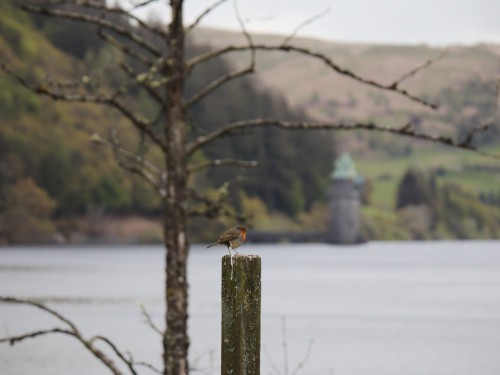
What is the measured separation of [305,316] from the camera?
76938 millimetres

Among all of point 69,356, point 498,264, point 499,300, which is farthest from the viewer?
point 498,264

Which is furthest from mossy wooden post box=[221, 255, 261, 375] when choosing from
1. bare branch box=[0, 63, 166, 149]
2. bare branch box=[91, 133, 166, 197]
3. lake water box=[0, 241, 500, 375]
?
lake water box=[0, 241, 500, 375]

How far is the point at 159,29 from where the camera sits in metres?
11.0

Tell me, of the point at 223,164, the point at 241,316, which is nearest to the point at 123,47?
the point at 223,164

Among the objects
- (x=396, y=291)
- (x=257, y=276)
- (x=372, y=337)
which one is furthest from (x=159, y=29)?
(x=396, y=291)

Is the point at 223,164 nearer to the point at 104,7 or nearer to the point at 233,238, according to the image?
the point at 104,7

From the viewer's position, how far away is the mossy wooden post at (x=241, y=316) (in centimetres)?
734

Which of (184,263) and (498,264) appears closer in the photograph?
(184,263)

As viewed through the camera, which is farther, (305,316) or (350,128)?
(305,316)

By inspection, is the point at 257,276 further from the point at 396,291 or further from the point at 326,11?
the point at 396,291

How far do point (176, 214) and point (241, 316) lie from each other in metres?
3.55

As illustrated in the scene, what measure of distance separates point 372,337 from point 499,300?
32.4m

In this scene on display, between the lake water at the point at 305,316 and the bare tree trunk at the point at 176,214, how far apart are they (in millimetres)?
898

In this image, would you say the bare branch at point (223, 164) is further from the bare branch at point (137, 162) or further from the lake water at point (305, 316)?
the lake water at point (305, 316)
